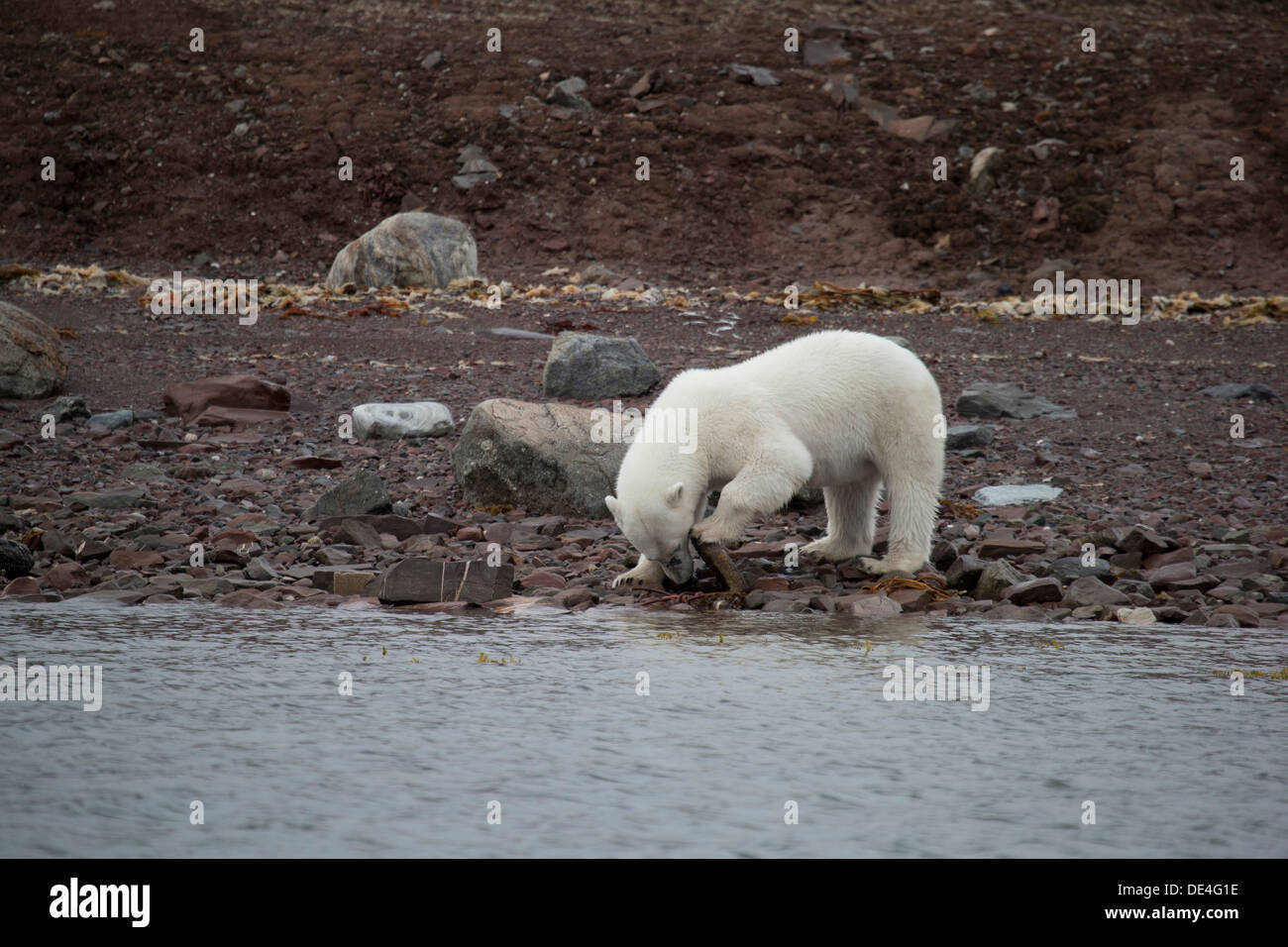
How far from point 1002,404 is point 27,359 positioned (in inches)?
317

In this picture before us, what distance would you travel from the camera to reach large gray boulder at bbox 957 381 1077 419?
395 inches

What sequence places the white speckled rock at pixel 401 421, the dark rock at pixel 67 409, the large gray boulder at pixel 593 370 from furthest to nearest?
1. the large gray boulder at pixel 593 370
2. the dark rock at pixel 67 409
3. the white speckled rock at pixel 401 421

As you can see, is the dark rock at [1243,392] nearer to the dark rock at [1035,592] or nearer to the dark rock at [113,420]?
the dark rock at [1035,592]

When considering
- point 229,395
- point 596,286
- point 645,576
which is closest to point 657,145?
point 596,286

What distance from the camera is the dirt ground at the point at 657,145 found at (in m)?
22.6

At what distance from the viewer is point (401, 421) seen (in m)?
9.31

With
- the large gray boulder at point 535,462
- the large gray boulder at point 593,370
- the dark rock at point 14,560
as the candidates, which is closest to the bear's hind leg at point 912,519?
the large gray boulder at point 535,462

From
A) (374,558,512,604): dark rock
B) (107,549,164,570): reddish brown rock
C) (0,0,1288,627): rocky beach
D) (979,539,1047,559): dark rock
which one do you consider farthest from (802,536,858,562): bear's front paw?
(107,549,164,570): reddish brown rock

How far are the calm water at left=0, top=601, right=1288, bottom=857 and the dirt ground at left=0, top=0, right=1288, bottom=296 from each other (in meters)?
16.6

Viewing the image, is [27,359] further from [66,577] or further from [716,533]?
[716,533]

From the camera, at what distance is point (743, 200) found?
78.5 feet

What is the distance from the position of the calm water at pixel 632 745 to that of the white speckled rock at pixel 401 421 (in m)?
4.19
